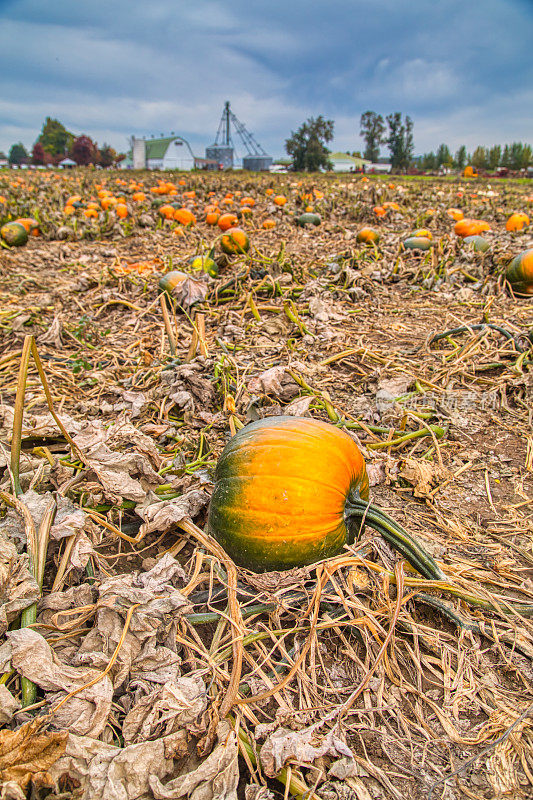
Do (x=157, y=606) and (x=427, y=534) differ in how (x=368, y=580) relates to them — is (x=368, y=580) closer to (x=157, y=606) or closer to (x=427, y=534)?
(x=427, y=534)

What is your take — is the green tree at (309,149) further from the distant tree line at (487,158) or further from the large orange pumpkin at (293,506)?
the large orange pumpkin at (293,506)

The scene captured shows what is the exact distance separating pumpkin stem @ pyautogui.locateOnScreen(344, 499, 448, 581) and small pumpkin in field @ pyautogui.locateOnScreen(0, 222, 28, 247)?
7917mm

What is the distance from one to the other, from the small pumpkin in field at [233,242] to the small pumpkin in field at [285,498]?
4322 millimetres

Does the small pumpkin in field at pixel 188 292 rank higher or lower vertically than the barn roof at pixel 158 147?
lower

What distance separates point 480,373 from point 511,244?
4.57 metres

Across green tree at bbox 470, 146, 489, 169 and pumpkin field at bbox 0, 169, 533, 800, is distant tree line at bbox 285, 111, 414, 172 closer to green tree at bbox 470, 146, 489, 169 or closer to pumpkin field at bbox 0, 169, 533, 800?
green tree at bbox 470, 146, 489, 169

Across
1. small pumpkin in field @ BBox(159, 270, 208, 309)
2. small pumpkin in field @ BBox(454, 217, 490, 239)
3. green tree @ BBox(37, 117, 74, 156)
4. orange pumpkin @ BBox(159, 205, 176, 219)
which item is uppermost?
green tree @ BBox(37, 117, 74, 156)

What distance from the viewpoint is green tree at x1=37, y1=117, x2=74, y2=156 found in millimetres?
79225

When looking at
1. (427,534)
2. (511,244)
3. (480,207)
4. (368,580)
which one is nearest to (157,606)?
(368,580)

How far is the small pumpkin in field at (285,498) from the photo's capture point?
1.57 m

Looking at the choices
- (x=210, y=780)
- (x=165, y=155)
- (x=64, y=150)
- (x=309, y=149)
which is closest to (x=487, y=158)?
(x=309, y=149)

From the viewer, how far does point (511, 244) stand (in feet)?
22.4

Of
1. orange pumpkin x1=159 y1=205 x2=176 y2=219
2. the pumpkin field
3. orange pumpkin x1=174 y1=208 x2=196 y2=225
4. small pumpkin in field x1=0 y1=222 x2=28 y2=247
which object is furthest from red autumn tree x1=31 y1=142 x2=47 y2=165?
the pumpkin field

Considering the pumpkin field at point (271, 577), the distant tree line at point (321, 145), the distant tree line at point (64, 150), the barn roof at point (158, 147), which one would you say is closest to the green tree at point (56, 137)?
the distant tree line at point (64, 150)
